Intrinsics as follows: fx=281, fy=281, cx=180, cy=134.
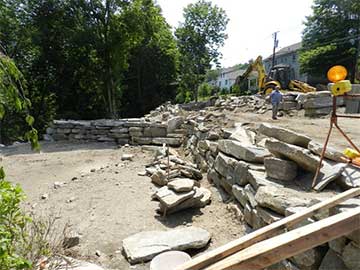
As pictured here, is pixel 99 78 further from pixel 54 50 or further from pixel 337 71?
pixel 337 71

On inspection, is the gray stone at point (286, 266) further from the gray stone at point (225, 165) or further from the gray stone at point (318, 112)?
the gray stone at point (318, 112)

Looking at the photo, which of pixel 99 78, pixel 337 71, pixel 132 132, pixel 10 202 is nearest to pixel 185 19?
pixel 99 78

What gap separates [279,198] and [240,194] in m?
1.06

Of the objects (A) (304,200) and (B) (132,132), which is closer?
(A) (304,200)

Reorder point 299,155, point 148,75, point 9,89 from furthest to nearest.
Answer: point 148,75 → point 299,155 → point 9,89

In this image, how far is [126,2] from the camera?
12469mm

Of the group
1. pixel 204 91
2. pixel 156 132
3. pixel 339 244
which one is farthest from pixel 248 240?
pixel 204 91

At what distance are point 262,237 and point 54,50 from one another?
54.1 feet

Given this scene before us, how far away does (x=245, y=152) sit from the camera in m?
3.85

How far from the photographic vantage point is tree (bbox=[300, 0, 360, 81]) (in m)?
24.2

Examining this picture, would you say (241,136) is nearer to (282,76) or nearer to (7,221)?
(7,221)

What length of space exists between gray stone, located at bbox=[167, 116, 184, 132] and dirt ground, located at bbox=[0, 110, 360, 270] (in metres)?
1.91

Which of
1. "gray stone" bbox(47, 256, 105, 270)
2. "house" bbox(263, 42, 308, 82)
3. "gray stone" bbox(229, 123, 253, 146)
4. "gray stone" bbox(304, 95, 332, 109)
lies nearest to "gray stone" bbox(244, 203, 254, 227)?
"gray stone" bbox(229, 123, 253, 146)

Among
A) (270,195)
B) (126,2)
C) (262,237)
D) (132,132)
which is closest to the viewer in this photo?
(262,237)
